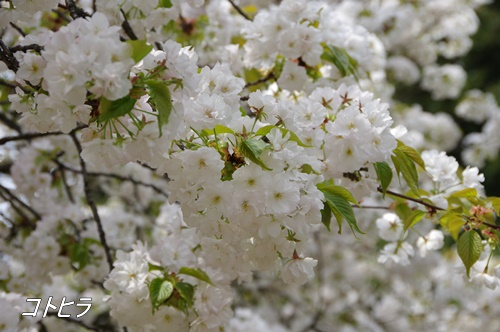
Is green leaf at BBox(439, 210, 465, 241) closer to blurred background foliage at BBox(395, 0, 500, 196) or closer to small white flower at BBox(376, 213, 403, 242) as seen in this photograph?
small white flower at BBox(376, 213, 403, 242)

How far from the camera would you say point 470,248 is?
148 cm

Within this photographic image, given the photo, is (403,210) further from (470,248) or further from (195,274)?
(195,274)

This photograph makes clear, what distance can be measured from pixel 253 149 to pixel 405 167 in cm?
54

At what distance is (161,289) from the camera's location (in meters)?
1.49

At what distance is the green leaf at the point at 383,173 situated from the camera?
4.90ft

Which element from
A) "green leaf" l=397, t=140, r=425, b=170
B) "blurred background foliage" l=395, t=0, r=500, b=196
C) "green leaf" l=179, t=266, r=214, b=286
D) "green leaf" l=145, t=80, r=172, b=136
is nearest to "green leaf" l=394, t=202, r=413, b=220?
"green leaf" l=397, t=140, r=425, b=170

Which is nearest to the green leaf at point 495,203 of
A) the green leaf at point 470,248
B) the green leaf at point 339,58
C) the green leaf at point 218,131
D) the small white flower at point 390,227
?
the green leaf at point 470,248

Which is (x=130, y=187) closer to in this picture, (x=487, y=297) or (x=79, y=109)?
(x=79, y=109)

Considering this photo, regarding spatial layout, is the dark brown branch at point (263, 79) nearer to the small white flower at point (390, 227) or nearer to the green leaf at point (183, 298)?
the small white flower at point (390, 227)

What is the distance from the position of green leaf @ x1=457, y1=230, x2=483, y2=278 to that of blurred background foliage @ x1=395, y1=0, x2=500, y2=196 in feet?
31.3

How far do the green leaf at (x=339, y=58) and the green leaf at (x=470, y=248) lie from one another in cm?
75

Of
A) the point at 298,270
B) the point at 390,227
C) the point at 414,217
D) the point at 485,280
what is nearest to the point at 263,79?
the point at 390,227

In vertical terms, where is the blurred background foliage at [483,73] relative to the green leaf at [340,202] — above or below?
below

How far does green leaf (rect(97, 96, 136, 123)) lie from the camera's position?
3.55ft
